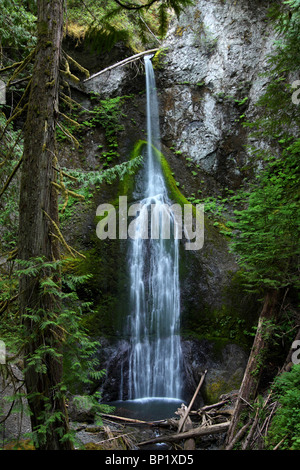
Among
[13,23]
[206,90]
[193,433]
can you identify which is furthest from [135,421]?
[206,90]

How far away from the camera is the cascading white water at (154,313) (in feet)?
28.6

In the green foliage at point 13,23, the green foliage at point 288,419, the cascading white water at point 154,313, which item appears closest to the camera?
the green foliage at point 288,419

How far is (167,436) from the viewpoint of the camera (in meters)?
5.93

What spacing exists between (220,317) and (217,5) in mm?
12546

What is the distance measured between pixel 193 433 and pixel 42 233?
446 centimetres

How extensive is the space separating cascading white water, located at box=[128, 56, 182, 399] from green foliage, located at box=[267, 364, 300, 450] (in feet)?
12.6

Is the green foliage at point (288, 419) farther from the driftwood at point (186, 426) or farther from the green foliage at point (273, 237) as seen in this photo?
the green foliage at point (273, 237)

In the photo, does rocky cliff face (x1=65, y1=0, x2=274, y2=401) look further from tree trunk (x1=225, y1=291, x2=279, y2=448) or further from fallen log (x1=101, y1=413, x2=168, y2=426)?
fallen log (x1=101, y1=413, x2=168, y2=426)

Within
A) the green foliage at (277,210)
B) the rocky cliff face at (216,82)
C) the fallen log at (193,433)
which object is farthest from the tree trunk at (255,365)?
the rocky cliff face at (216,82)

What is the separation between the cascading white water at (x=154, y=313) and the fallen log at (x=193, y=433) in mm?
2670
